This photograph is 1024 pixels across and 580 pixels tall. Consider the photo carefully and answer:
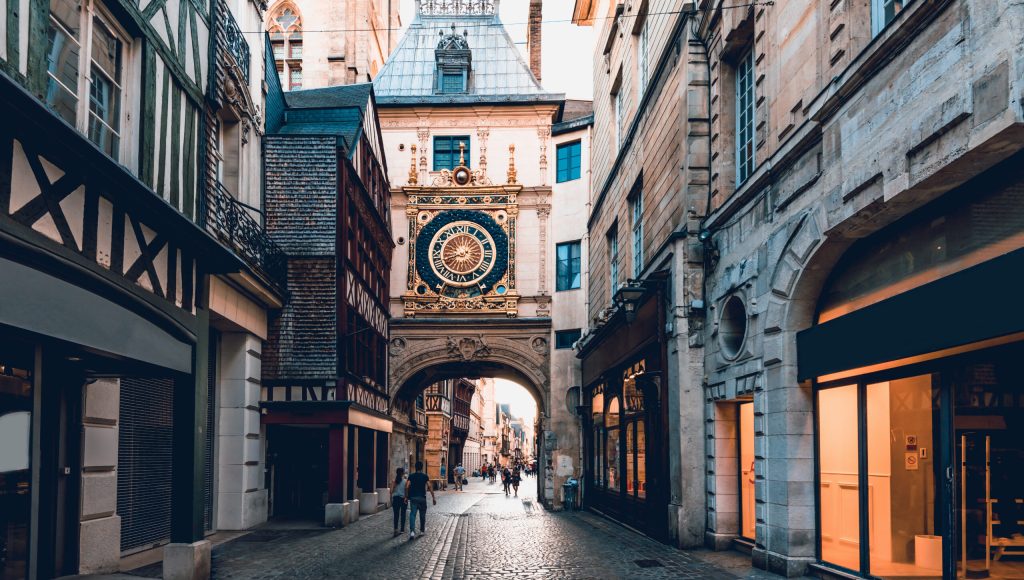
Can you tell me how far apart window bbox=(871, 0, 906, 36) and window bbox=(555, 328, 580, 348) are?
23.1 m

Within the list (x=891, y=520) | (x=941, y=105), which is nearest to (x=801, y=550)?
(x=891, y=520)

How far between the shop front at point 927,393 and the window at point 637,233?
9.46 meters

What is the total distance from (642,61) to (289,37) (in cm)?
2339

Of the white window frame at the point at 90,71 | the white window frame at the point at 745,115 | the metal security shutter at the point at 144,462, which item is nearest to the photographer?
the white window frame at the point at 90,71

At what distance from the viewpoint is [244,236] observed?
17.3 meters

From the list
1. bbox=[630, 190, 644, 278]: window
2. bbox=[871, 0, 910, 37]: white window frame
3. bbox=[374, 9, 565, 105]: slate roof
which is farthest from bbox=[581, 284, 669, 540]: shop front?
bbox=[374, 9, 565, 105]: slate roof

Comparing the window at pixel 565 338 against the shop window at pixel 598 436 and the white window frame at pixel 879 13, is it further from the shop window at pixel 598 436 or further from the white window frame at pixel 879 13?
the white window frame at pixel 879 13

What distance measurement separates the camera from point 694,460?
14.8m

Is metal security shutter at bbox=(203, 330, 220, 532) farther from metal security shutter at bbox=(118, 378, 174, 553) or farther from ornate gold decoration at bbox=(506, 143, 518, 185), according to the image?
ornate gold decoration at bbox=(506, 143, 518, 185)

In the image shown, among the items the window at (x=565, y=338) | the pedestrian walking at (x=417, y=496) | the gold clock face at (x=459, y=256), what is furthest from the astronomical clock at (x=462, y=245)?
the pedestrian walking at (x=417, y=496)

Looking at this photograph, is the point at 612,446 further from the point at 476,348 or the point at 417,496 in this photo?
the point at 476,348

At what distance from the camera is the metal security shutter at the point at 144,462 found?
13211mm

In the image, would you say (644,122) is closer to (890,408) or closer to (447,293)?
(890,408)

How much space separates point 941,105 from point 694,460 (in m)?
8.31
